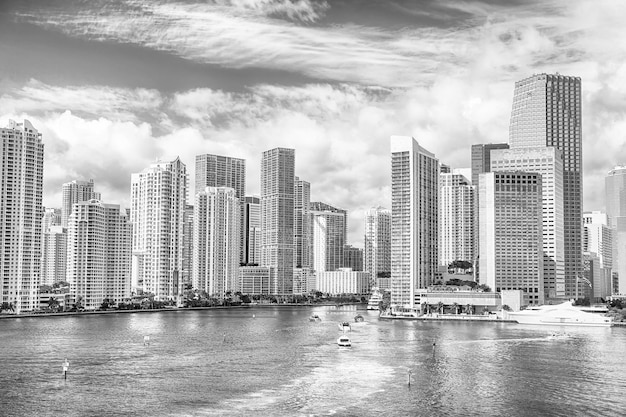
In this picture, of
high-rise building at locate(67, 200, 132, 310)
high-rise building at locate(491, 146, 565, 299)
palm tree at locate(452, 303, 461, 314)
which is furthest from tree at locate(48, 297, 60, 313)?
high-rise building at locate(491, 146, 565, 299)

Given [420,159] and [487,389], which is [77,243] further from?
[487,389]

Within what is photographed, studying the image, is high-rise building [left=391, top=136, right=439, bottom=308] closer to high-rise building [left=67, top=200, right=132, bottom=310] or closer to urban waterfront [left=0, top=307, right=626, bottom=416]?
urban waterfront [left=0, top=307, right=626, bottom=416]

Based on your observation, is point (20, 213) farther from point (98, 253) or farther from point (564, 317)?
point (564, 317)

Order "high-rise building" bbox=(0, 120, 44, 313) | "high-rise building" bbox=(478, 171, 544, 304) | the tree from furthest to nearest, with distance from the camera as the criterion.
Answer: "high-rise building" bbox=(478, 171, 544, 304)
the tree
"high-rise building" bbox=(0, 120, 44, 313)

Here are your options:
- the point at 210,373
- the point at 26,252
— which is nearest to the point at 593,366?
the point at 210,373

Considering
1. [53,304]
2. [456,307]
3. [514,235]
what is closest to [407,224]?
[456,307]

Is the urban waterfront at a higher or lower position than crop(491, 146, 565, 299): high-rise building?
lower
